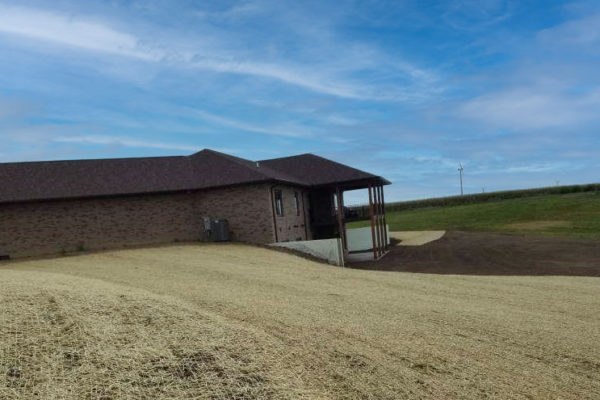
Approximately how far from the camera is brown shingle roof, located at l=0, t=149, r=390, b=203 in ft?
72.3

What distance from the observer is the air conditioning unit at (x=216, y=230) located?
23.7 metres

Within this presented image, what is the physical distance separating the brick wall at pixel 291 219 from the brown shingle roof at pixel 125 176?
0.76 meters

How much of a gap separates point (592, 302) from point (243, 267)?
9.66 meters

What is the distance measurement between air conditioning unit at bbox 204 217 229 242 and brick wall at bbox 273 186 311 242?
2.46 metres

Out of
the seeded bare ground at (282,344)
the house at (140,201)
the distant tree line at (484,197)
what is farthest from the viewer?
the distant tree line at (484,197)

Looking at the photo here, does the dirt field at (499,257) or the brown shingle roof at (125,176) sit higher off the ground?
the brown shingle roof at (125,176)

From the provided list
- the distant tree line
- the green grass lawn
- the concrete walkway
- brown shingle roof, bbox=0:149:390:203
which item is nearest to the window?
brown shingle roof, bbox=0:149:390:203

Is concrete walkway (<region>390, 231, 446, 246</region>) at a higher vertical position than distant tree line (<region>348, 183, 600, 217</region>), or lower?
lower

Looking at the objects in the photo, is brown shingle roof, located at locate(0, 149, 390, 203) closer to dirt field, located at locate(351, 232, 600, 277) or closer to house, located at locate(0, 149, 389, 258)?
house, located at locate(0, 149, 389, 258)

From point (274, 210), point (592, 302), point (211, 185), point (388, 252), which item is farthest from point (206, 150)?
point (592, 302)

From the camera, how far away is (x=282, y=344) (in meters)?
6.75

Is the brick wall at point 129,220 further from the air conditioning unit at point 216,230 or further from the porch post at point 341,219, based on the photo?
the porch post at point 341,219

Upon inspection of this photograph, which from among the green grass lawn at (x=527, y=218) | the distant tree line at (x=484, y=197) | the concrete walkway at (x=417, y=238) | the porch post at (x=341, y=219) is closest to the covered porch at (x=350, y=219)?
the porch post at (x=341, y=219)

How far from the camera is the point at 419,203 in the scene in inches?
2734
